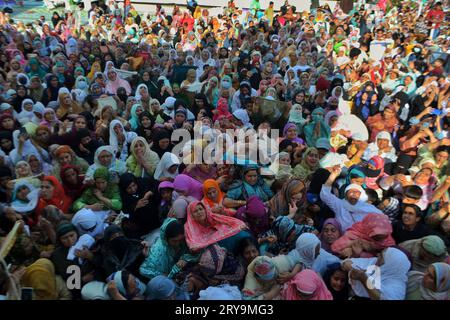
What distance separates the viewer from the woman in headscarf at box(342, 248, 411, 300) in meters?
2.52

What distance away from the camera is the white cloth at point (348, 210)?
327cm

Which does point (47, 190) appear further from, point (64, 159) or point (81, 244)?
point (81, 244)

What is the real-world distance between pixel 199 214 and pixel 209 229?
15cm

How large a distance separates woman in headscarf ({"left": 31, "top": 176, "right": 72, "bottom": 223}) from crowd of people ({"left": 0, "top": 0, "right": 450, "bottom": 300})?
1 cm

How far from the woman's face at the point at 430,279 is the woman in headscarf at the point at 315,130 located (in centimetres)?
276

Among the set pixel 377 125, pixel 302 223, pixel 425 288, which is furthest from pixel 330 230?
pixel 377 125

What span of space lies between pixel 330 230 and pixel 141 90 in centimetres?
411

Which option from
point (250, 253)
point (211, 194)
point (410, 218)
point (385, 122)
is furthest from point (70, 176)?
point (385, 122)

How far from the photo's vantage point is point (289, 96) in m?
6.43

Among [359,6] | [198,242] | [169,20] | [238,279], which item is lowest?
[238,279]

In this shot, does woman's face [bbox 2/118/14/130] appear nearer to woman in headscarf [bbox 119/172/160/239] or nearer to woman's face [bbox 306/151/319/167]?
woman in headscarf [bbox 119/172/160/239]

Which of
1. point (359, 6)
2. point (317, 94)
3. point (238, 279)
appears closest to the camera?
point (238, 279)

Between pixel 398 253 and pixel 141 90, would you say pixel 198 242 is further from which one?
pixel 141 90

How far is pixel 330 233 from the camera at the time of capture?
3.11 m
